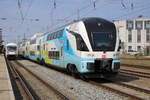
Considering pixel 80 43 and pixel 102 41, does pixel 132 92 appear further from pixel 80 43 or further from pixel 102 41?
pixel 80 43

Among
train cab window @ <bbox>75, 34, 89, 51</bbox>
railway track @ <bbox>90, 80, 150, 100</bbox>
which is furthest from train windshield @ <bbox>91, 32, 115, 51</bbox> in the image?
railway track @ <bbox>90, 80, 150, 100</bbox>

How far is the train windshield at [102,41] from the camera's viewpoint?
13.1m

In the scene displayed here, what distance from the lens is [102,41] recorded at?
43.2 feet

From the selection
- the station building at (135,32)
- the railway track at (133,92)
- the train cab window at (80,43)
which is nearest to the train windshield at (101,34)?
the train cab window at (80,43)

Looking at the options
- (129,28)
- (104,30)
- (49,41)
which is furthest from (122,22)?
(104,30)

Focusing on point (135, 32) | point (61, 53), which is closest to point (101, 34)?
point (61, 53)

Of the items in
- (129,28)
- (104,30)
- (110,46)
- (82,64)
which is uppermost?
(129,28)

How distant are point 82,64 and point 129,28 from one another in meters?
80.3

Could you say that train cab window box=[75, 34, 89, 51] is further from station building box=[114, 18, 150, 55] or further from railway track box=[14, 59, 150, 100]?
station building box=[114, 18, 150, 55]

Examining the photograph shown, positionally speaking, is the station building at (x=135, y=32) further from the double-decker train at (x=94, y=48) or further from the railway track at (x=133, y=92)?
the railway track at (x=133, y=92)

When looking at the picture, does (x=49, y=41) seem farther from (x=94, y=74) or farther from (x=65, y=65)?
(x=94, y=74)

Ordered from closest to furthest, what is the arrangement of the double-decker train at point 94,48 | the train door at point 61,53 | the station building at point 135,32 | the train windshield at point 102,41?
the double-decker train at point 94,48
the train windshield at point 102,41
the train door at point 61,53
the station building at point 135,32

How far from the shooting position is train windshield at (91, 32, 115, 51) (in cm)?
1307

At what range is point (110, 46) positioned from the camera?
13.3m
